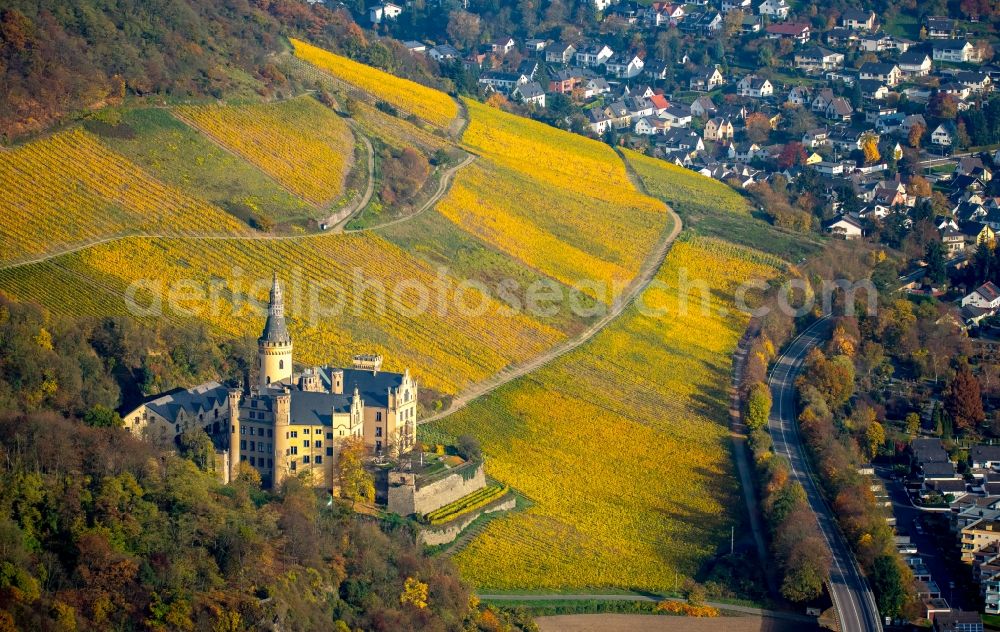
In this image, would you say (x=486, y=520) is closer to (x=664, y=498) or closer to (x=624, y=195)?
(x=664, y=498)

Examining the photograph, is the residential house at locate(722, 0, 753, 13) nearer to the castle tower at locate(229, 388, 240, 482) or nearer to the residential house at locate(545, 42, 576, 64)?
the residential house at locate(545, 42, 576, 64)

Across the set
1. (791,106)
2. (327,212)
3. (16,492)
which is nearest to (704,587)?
(16,492)

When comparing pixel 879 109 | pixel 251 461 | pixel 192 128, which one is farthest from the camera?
pixel 879 109

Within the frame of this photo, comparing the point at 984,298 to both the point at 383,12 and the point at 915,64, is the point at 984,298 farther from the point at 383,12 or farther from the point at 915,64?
the point at 383,12

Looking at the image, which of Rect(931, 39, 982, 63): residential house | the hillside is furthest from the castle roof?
Rect(931, 39, 982, 63): residential house

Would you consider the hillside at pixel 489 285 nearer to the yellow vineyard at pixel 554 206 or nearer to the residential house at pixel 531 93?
the yellow vineyard at pixel 554 206

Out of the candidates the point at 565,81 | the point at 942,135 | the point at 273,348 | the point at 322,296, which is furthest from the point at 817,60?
the point at 273,348

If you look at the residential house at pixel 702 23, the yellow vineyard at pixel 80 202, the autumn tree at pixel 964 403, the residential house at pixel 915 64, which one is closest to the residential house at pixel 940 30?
the residential house at pixel 915 64
